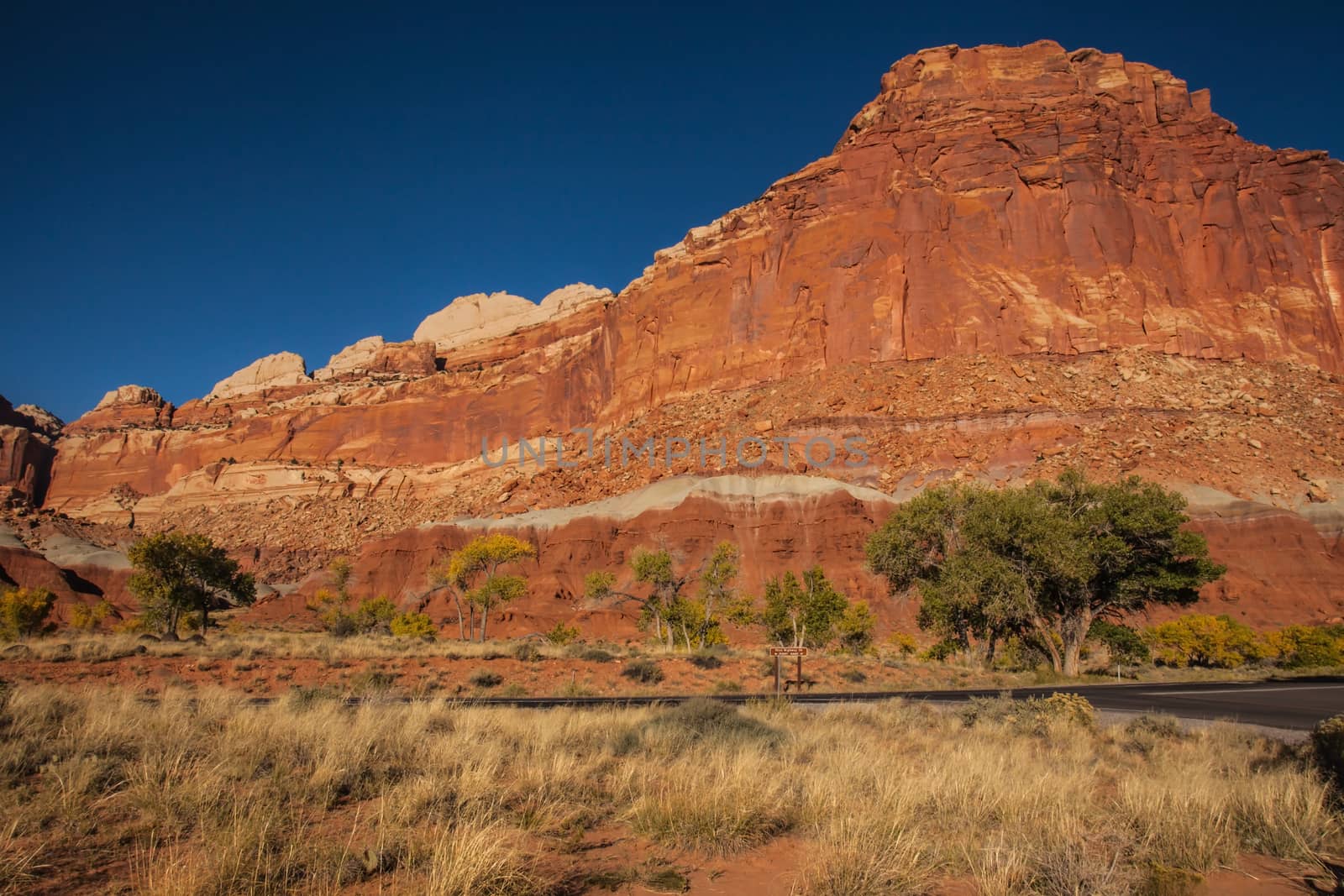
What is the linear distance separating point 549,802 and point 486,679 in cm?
1276

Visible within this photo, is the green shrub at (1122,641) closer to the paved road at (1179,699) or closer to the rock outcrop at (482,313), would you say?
the paved road at (1179,699)

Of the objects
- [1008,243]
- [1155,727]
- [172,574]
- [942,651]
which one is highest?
[1008,243]

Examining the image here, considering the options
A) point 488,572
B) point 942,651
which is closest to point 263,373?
point 488,572

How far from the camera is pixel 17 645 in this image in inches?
771

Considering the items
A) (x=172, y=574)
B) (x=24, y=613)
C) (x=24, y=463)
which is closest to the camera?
(x=172, y=574)

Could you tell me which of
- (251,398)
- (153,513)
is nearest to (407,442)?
(153,513)

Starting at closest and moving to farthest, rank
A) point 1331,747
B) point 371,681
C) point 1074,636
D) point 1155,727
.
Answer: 1. point 1331,747
2. point 1155,727
3. point 371,681
4. point 1074,636

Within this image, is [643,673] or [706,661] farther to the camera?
[706,661]

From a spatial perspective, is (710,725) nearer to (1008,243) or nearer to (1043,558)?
(1043,558)

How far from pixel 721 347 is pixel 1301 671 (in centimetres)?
6181

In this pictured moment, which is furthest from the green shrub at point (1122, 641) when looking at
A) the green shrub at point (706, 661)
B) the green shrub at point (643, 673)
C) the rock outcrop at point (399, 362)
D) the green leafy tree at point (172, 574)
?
the rock outcrop at point (399, 362)

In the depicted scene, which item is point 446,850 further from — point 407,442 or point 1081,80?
point 407,442

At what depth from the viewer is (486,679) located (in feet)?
58.2

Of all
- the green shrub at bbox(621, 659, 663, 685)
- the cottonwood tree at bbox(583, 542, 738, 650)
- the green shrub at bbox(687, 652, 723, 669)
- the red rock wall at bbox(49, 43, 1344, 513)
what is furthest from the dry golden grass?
the red rock wall at bbox(49, 43, 1344, 513)
